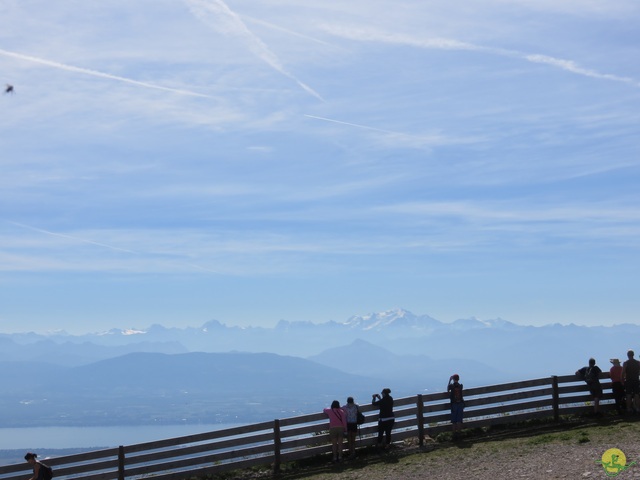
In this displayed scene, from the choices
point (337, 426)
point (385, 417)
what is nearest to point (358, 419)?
point (337, 426)

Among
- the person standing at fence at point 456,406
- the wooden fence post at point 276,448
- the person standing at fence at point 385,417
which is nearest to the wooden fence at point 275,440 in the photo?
the wooden fence post at point 276,448

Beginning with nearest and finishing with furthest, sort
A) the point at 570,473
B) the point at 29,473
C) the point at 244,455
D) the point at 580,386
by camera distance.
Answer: the point at 570,473
the point at 29,473
the point at 244,455
the point at 580,386

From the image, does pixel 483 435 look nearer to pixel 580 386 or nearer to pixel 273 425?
pixel 580 386

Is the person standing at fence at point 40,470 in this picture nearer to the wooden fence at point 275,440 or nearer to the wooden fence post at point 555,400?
the wooden fence at point 275,440

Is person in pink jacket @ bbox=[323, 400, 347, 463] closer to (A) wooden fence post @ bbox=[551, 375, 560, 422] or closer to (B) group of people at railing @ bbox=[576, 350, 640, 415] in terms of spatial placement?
(A) wooden fence post @ bbox=[551, 375, 560, 422]

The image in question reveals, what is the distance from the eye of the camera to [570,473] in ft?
50.7

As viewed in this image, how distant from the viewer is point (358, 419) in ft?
67.5

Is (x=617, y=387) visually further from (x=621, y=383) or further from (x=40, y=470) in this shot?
(x=40, y=470)

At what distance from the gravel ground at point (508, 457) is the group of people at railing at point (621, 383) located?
29.1 inches

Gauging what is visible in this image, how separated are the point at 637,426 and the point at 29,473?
1619cm

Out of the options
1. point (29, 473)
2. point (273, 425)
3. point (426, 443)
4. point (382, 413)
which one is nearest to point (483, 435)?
point (426, 443)

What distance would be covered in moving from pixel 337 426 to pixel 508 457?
15.5ft

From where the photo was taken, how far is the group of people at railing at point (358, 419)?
20.4m

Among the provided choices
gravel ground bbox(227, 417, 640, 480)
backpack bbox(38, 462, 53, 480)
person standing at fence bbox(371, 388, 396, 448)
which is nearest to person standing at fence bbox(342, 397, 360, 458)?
gravel ground bbox(227, 417, 640, 480)
